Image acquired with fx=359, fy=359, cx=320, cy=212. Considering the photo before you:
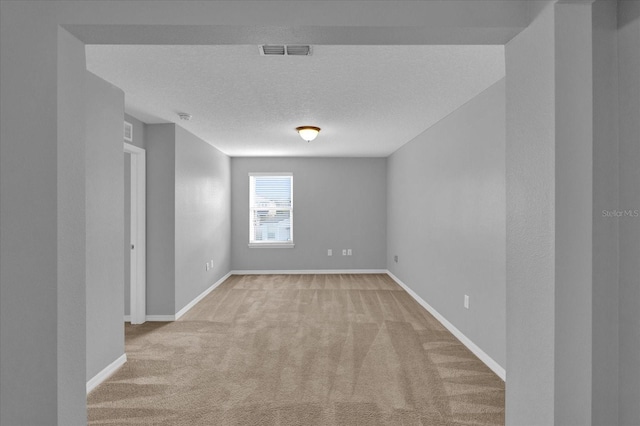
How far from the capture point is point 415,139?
558 centimetres

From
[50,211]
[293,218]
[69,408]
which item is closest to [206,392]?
[69,408]

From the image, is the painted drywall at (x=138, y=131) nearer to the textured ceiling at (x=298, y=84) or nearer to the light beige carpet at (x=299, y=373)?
the textured ceiling at (x=298, y=84)

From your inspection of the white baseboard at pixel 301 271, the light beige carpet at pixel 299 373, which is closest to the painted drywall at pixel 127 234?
the light beige carpet at pixel 299 373

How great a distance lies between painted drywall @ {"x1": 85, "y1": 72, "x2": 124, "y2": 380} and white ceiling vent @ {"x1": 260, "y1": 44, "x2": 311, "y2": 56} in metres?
1.55

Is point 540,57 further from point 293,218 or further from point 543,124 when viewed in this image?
point 293,218

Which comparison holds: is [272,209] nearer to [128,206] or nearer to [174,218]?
[174,218]

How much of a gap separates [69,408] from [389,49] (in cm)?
268

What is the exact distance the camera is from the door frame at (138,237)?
4.46 m

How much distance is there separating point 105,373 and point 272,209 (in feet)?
16.4

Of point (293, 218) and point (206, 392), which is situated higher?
point (293, 218)
